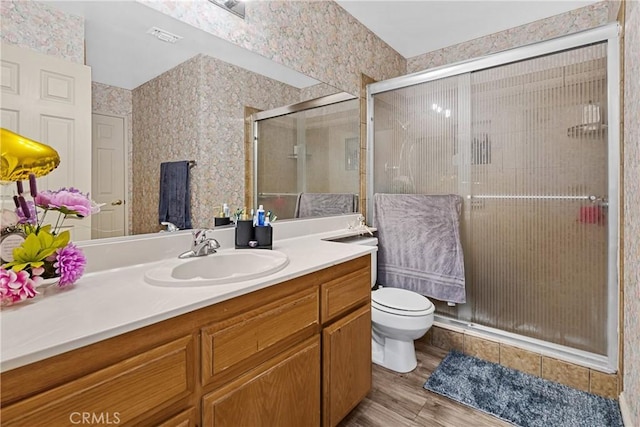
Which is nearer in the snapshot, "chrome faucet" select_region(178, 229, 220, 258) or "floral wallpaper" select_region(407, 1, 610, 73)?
"chrome faucet" select_region(178, 229, 220, 258)

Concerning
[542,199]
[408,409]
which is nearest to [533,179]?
[542,199]

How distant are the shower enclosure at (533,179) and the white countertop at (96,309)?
151 centimetres

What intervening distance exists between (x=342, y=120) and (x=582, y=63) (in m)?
1.47

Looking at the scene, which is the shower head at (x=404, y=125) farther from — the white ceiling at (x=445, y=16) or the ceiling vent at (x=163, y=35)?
the ceiling vent at (x=163, y=35)

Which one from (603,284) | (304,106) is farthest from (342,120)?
(603,284)

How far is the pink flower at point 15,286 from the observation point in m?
0.71

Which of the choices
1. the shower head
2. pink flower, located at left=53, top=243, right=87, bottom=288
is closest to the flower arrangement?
pink flower, located at left=53, top=243, right=87, bottom=288

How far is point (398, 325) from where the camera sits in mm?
1852

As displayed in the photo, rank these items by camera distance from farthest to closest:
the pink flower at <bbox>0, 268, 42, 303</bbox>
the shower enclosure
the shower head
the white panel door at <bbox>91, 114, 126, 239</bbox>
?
the shower head
the shower enclosure
the white panel door at <bbox>91, 114, 126, 239</bbox>
the pink flower at <bbox>0, 268, 42, 303</bbox>

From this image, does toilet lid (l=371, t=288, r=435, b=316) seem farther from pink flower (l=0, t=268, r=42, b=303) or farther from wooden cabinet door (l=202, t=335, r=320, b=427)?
pink flower (l=0, t=268, r=42, b=303)

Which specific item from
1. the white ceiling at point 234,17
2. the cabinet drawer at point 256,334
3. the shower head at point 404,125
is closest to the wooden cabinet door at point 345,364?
the cabinet drawer at point 256,334

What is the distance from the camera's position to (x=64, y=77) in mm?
1035

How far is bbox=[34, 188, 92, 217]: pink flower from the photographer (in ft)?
2.94

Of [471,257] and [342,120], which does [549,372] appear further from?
[342,120]
